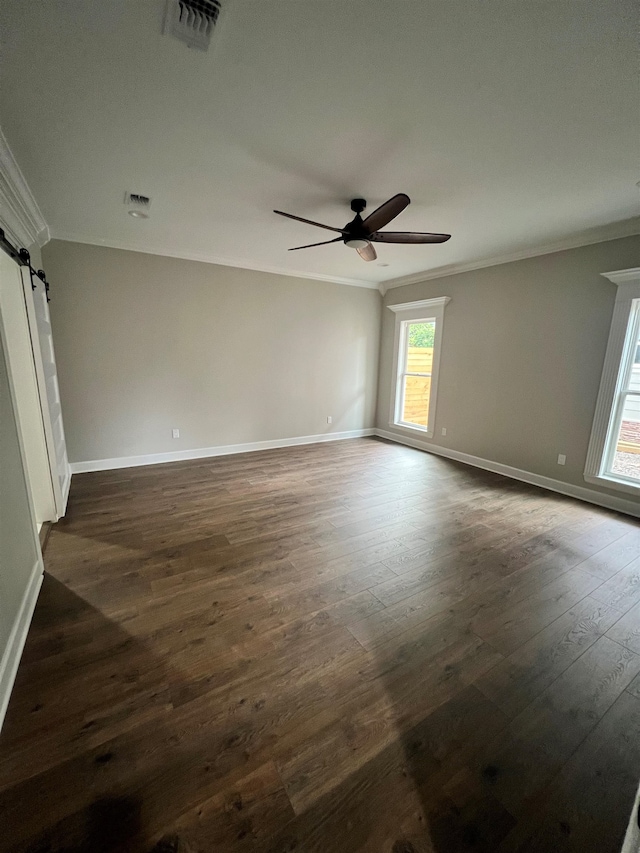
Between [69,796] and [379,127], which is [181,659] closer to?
[69,796]

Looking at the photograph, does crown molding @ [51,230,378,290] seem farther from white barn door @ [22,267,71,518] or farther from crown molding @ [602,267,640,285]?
crown molding @ [602,267,640,285]

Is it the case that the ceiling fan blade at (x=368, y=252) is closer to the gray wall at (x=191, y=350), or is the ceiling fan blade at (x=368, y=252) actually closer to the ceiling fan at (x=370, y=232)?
the ceiling fan at (x=370, y=232)

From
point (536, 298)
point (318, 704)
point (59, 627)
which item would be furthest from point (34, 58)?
point (536, 298)

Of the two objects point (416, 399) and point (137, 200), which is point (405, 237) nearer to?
point (137, 200)

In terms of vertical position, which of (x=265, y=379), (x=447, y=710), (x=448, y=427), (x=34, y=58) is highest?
(x=34, y=58)

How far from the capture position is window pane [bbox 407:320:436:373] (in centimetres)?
533

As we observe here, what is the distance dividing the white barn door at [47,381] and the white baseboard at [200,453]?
31cm

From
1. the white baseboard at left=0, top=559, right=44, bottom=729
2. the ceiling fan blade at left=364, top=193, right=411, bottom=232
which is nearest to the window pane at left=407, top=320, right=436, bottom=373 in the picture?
the ceiling fan blade at left=364, top=193, right=411, bottom=232

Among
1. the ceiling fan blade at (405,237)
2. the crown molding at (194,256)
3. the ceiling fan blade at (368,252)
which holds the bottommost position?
the ceiling fan blade at (368,252)

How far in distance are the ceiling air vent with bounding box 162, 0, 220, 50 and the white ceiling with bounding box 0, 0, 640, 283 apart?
0.04m

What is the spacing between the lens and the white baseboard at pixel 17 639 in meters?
1.40

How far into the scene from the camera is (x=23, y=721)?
133 cm

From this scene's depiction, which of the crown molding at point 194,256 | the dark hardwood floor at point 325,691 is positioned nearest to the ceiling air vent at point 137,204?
the crown molding at point 194,256

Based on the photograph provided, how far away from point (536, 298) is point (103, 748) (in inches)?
196
